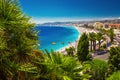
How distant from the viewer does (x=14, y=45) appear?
33.3ft

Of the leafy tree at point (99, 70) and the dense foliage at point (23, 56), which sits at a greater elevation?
the dense foliage at point (23, 56)

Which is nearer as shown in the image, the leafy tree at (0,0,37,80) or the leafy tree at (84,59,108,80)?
the leafy tree at (0,0,37,80)

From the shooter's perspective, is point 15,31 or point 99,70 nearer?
point 15,31

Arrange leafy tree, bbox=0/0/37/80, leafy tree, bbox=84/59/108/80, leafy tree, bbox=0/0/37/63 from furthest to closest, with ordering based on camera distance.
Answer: leafy tree, bbox=84/59/108/80, leafy tree, bbox=0/0/37/63, leafy tree, bbox=0/0/37/80

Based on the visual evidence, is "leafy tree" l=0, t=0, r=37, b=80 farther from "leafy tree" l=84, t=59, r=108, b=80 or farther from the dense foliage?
"leafy tree" l=84, t=59, r=108, b=80

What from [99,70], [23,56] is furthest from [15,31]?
[99,70]

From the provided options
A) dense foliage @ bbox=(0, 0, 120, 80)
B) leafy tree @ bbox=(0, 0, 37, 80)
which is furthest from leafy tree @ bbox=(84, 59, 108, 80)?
leafy tree @ bbox=(0, 0, 37, 80)

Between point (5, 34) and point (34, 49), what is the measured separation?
1657 millimetres

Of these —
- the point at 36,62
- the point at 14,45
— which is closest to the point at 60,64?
the point at 36,62

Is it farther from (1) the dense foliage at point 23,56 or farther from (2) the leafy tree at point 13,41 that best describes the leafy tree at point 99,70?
(2) the leafy tree at point 13,41

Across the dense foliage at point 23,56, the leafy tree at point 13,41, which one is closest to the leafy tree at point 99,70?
the dense foliage at point 23,56

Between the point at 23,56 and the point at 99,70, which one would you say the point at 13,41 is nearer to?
the point at 23,56

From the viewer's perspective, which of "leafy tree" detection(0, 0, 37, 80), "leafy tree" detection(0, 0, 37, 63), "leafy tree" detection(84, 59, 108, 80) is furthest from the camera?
"leafy tree" detection(84, 59, 108, 80)

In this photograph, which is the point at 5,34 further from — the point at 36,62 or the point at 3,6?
the point at 36,62
